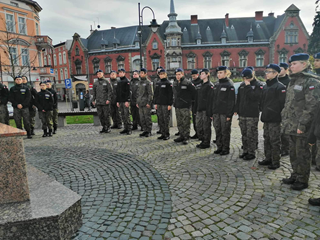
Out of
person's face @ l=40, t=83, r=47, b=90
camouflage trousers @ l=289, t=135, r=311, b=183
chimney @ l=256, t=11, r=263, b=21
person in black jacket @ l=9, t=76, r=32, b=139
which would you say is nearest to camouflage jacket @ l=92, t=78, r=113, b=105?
person's face @ l=40, t=83, r=47, b=90

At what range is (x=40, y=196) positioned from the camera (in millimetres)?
3088

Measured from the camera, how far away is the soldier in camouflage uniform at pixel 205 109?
22.4 ft

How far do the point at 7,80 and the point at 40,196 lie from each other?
3337 centimetres

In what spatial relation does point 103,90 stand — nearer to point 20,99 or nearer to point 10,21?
point 20,99

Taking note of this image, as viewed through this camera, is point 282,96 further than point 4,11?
No

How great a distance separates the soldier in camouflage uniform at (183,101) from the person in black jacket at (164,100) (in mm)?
392

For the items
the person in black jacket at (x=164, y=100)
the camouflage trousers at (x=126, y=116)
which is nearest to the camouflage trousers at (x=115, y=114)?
the camouflage trousers at (x=126, y=116)

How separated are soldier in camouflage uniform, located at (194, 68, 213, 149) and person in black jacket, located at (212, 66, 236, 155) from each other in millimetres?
382

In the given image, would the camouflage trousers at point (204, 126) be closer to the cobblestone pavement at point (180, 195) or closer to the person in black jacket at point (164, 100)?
the cobblestone pavement at point (180, 195)

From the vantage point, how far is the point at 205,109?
23.2 ft

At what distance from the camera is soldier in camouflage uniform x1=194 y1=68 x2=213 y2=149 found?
682cm

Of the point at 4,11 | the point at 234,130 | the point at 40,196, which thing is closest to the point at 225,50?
the point at 4,11

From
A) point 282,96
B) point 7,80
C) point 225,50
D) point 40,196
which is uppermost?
point 225,50

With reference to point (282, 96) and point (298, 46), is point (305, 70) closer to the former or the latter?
point (282, 96)
